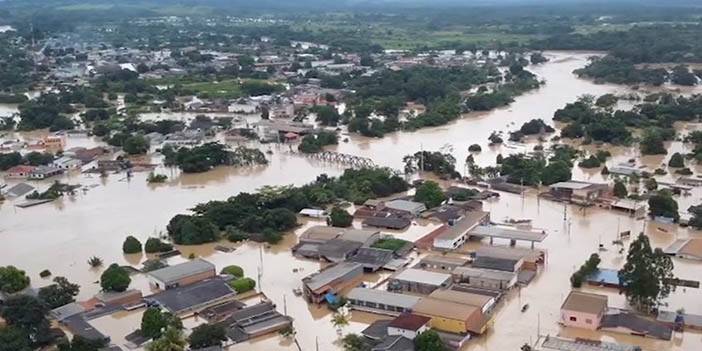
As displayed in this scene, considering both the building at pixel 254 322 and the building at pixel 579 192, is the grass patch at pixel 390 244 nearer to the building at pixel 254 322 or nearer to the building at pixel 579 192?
the building at pixel 254 322

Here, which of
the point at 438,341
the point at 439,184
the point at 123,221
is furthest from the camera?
the point at 439,184

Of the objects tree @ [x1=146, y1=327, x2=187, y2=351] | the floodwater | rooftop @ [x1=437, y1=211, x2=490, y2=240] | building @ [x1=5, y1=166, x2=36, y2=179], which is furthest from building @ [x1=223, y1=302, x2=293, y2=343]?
building @ [x1=5, y1=166, x2=36, y2=179]

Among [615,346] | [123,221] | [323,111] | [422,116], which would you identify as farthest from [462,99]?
[615,346]

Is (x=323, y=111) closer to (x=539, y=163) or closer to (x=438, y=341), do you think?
(x=539, y=163)

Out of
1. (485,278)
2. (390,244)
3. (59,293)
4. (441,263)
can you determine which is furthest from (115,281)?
(485,278)

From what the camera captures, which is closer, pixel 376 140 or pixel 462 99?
pixel 376 140

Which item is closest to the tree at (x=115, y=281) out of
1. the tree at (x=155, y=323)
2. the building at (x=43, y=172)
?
the tree at (x=155, y=323)
